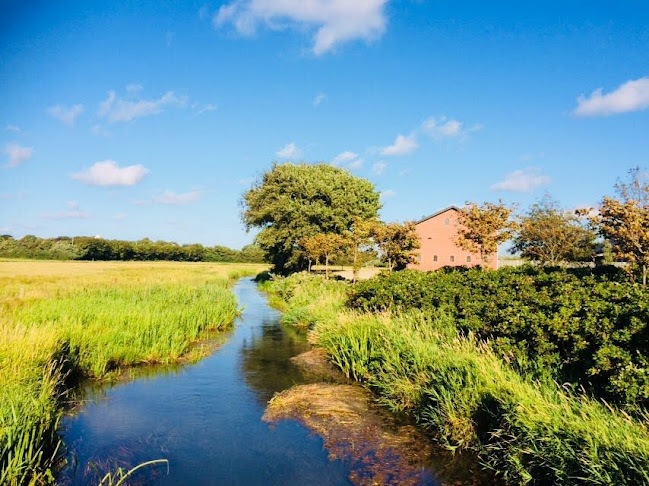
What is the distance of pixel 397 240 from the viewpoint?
96.3 ft

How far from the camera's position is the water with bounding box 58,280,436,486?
7039 mm

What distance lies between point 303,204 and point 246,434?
37933mm

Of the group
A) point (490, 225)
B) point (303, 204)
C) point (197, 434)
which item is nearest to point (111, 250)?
point (303, 204)

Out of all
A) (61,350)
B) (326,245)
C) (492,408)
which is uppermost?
(326,245)

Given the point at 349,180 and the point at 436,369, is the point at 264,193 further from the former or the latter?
the point at 436,369

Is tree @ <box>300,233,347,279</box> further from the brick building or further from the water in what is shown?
the water

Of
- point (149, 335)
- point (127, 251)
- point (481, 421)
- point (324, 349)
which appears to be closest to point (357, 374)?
point (324, 349)

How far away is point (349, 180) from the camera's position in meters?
47.8

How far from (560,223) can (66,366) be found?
46.7m

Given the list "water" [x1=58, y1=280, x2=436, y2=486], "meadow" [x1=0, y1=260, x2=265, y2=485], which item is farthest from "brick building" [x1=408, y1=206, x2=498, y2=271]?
"water" [x1=58, y1=280, x2=436, y2=486]

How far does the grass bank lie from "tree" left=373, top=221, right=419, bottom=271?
51.6ft

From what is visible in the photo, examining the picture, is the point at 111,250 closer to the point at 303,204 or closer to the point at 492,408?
the point at 303,204

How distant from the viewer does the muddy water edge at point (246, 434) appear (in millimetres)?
7027

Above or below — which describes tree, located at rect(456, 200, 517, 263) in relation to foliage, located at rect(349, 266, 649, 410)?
above
